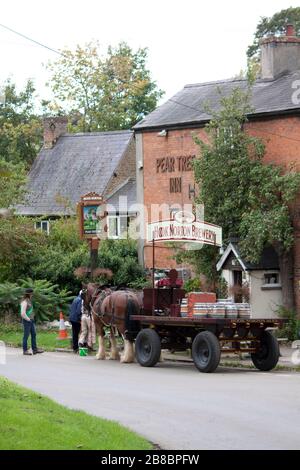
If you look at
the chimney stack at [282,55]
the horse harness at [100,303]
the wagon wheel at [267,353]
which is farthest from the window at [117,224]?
the wagon wheel at [267,353]

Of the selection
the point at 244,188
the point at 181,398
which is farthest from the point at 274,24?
the point at 181,398

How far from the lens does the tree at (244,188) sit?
103 ft

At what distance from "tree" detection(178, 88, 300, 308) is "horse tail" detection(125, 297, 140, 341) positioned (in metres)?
6.28

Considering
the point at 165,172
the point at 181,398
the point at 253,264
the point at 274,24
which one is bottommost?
the point at 181,398

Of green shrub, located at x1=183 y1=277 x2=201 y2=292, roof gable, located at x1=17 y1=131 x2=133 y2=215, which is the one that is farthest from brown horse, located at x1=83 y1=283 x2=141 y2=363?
roof gable, located at x1=17 y1=131 x2=133 y2=215

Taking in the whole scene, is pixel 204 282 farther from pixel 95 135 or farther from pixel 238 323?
pixel 95 135

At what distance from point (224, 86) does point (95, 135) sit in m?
20.2

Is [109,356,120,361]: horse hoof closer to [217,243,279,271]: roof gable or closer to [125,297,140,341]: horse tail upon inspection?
[125,297,140,341]: horse tail

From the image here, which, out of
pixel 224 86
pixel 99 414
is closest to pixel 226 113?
pixel 224 86

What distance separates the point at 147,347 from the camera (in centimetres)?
2500

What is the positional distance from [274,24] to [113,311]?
5727 cm

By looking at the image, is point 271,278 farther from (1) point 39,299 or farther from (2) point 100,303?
(1) point 39,299

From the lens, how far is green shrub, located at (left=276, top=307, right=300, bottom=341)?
31.2 m

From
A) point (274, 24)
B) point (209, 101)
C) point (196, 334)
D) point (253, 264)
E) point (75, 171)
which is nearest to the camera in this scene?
point (196, 334)
